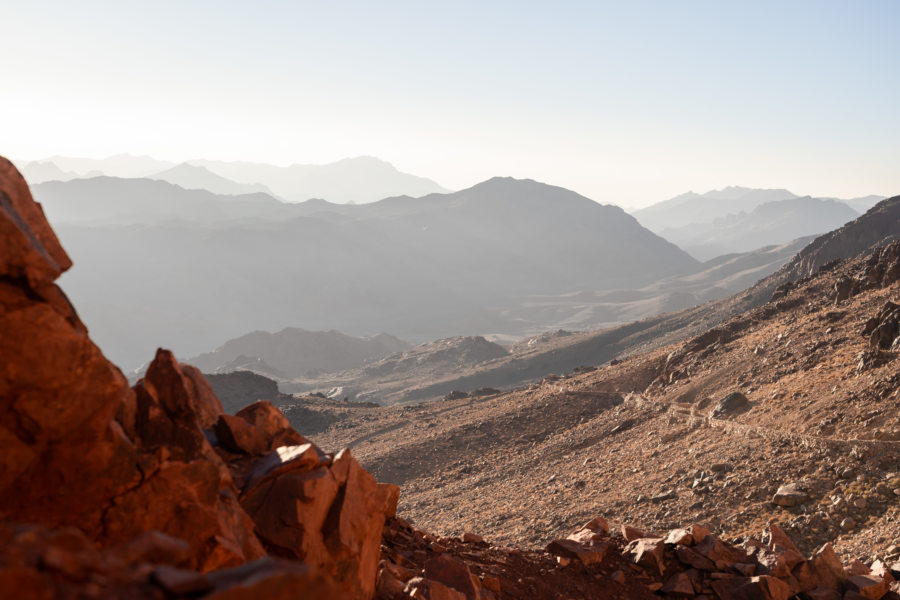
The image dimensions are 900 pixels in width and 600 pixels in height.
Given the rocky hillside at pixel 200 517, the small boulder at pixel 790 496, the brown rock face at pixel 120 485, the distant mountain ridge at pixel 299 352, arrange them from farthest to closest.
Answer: the distant mountain ridge at pixel 299 352, the small boulder at pixel 790 496, the rocky hillside at pixel 200 517, the brown rock face at pixel 120 485

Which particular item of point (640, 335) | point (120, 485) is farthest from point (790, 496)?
point (640, 335)

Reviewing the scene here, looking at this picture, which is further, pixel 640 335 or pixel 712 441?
pixel 640 335

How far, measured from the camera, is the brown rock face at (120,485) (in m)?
4.27

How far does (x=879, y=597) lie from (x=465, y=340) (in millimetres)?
105364

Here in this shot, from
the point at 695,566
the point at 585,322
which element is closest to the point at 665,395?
the point at 695,566

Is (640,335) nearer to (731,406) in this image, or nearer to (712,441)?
(731,406)

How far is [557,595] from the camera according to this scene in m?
12.2

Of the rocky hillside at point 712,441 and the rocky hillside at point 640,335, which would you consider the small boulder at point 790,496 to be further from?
the rocky hillside at point 640,335

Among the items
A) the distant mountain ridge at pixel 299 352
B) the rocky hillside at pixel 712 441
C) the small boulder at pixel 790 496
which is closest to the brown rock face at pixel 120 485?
the rocky hillside at pixel 712 441

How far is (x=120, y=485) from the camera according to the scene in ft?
22.0

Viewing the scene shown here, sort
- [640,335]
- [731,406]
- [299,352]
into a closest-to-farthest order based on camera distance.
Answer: [731,406] < [640,335] < [299,352]

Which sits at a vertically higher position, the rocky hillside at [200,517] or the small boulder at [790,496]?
the rocky hillside at [200,517]

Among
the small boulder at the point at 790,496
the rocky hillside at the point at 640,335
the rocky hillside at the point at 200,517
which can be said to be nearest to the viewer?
the rocky hillside at the point at 200,517

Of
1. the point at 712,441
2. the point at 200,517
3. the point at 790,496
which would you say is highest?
the point at 200,517
